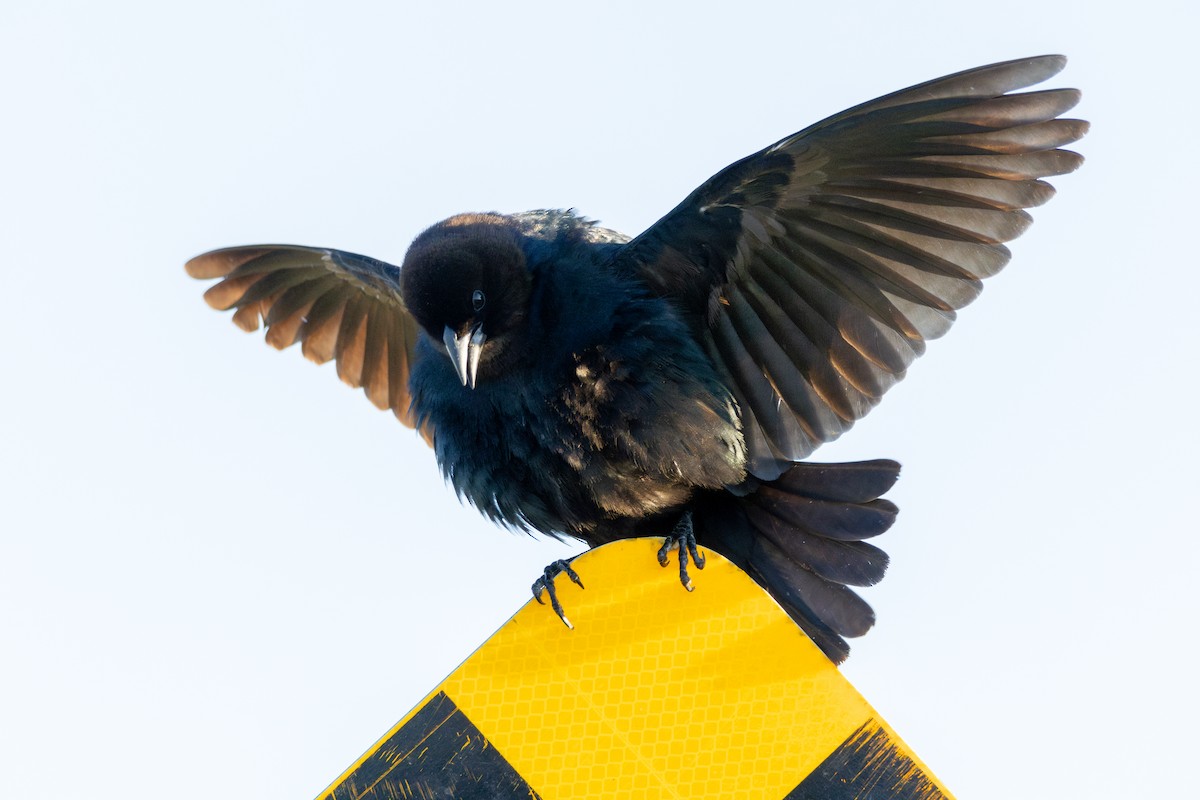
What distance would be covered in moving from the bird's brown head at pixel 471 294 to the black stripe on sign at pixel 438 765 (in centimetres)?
205

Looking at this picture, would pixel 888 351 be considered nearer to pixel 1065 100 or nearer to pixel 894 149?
pixel 894 149

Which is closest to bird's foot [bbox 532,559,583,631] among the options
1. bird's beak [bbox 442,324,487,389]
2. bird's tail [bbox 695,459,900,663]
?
bird's beak [bbox 442,324,487,389]

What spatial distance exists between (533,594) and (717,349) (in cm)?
173

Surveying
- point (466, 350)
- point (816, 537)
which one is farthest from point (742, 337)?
point (466, 350)

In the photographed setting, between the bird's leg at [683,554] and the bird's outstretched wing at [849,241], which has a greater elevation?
the bird's outstretched wing at [849,241]

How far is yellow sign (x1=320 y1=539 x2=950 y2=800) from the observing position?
3000 millimetres

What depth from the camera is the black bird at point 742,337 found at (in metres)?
4.70

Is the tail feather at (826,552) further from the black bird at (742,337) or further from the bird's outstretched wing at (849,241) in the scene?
the bird's outstretched wing at (849,241)

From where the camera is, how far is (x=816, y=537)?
16.8ft

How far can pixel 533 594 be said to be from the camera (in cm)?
374

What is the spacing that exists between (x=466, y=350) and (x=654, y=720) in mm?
2233

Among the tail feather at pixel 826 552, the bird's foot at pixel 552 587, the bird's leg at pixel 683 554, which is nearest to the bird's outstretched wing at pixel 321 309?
the tail feather at pixel 826 552

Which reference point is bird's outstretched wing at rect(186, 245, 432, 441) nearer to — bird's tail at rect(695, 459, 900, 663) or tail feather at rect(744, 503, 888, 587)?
bird's tail at rect(695, 459, 900, 663)

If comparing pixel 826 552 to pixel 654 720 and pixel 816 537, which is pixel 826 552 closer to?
pixel 816 537
